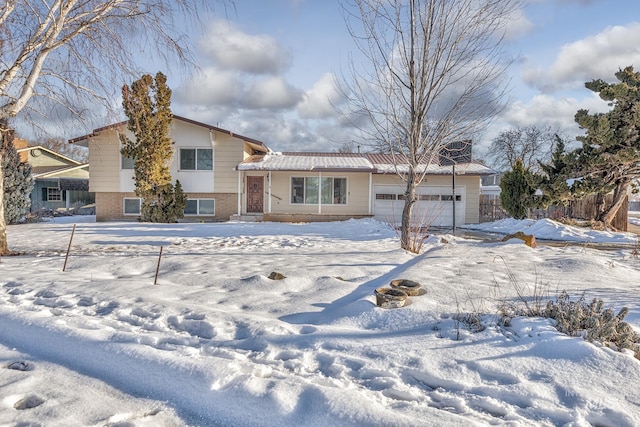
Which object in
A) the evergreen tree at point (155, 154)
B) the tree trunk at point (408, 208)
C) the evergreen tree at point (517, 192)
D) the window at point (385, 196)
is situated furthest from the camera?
the window at point (385, 196)

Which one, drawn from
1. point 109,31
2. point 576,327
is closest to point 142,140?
point 109,31

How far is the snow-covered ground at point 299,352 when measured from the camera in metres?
2.33

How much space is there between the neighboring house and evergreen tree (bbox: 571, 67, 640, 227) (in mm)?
27967

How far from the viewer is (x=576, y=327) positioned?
3328mm

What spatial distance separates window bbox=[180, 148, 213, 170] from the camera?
59.3 feet

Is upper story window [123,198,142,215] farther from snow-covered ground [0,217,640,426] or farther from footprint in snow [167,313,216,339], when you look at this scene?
footprint in snow [167,313,216,339]

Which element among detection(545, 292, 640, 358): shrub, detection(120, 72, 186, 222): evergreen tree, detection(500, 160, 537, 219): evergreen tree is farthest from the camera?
detection(120, 72, 186, 222): evergreen tree

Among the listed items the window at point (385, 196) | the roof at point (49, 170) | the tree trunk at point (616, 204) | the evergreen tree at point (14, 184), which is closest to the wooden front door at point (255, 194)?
the window at point (385, 196)

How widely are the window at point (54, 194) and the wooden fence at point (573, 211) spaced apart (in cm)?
2845

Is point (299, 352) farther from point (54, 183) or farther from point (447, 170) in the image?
point (54, 183)

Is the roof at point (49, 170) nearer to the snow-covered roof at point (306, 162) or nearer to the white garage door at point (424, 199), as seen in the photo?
the snow-covered roof at point (306, 162)

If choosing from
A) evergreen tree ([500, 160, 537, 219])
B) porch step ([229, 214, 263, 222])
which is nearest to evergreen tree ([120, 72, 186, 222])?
porch step ([229, 214, 263, 222])

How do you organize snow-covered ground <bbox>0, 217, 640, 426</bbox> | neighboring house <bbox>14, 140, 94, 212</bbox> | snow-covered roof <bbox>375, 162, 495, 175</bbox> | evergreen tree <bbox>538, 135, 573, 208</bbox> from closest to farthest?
1. snow-covered ground <bbox>0, 217, 640, 426</bbox>
2. evergreen tree <bbox>538, 135, 573, 208</bbox>
3. snow-covered roof <bbox>375, 162, 495, 175</bbox>
4. neighboring house <bbox>14, 140, 94, 212</bbox>

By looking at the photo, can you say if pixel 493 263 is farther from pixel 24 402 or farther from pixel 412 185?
pixel 24 402
